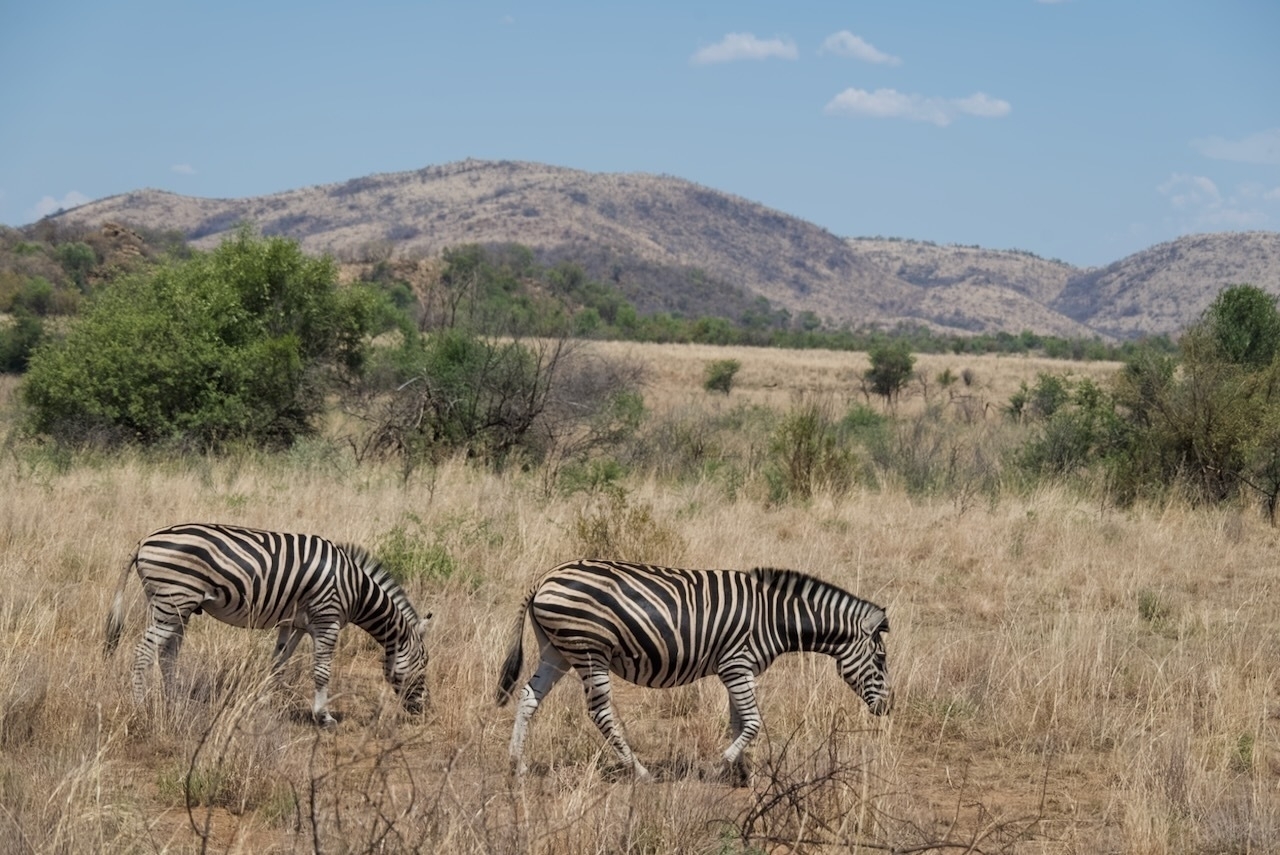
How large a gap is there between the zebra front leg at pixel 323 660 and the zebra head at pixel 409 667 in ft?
1.15

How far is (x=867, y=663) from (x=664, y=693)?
5.31 ft

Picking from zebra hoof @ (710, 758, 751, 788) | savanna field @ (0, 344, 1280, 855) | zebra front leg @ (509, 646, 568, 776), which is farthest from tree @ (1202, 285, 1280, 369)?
zebra front leg @ (509, 646, 568, 776)

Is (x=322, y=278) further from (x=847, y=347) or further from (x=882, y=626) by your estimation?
(x=847, y=347)

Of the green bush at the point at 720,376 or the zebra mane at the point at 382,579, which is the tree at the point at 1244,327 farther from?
the green bush at the point at 720,376

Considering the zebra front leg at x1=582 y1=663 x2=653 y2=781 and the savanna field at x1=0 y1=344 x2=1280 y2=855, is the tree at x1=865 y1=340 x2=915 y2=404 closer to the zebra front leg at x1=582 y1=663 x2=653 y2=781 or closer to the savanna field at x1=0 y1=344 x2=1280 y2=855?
the savanna field at x1=0 y1=344 x2=1280 y2=855

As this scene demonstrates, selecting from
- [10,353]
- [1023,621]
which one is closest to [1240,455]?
[1023,621]

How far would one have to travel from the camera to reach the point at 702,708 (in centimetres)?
732

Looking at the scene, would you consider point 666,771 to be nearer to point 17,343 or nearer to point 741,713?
point 741,713

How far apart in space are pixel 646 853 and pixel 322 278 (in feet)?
61.3

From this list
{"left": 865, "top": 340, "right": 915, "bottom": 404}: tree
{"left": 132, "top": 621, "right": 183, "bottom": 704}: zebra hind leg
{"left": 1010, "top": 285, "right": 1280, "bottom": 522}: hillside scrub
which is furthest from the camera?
{"left": 865, "top": 340, "right": 915, "bottom": 404}: tree

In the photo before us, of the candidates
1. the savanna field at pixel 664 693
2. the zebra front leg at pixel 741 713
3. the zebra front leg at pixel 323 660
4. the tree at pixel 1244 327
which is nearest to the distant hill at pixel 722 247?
the tree at pixel 1244 327

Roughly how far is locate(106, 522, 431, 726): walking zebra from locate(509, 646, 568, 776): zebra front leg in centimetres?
97

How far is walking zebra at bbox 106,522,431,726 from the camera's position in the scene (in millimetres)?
6660

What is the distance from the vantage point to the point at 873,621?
6.61m
